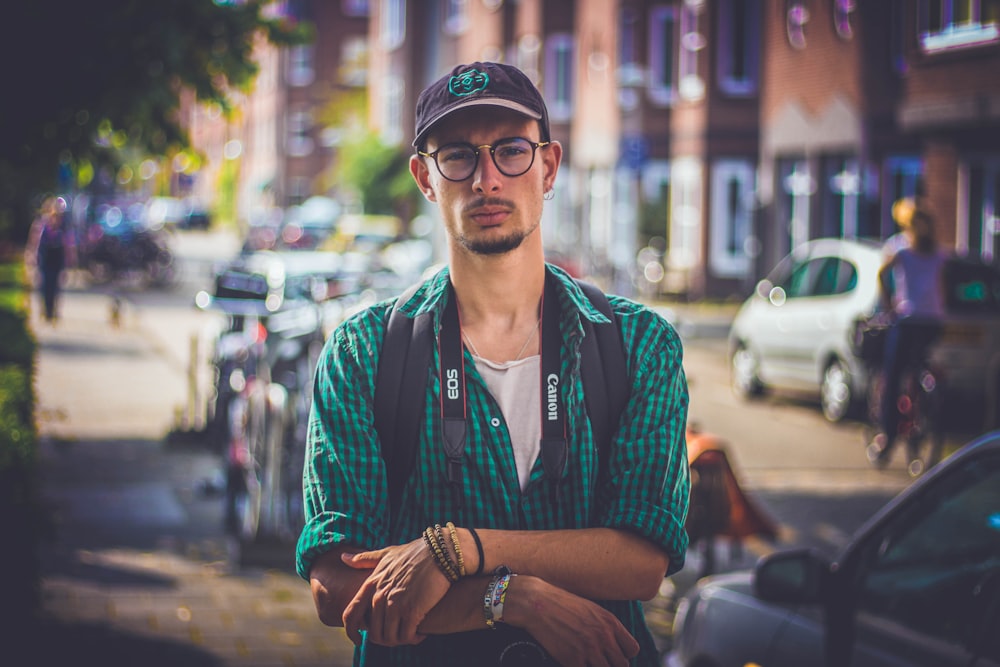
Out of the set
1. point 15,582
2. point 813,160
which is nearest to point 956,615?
point 15,582

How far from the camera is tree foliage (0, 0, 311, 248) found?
353 inches

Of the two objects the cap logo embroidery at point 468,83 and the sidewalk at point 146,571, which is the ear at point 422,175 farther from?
the sidewalk at point 146,571

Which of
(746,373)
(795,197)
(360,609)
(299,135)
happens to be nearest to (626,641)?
(360,609)

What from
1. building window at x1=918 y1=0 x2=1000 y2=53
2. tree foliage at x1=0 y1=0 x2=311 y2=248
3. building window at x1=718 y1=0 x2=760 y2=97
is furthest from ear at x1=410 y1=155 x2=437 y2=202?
building window at x1=718 y1=0 x2=760 y2=97

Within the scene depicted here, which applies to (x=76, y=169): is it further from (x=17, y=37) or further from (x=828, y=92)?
(x=828, y=92)

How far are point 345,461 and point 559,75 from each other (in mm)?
39826

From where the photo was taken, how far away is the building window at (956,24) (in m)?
19.2

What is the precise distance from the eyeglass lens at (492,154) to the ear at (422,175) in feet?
0.44

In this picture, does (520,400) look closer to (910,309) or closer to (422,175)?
(422,175)

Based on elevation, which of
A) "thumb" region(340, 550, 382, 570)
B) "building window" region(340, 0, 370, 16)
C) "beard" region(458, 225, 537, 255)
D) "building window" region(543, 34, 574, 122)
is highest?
"building window" region(340, 0, 370, 16)

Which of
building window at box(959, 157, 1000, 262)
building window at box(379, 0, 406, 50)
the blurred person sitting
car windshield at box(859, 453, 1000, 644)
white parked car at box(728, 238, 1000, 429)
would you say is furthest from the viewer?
building window at box(379, 0, 406, 50)

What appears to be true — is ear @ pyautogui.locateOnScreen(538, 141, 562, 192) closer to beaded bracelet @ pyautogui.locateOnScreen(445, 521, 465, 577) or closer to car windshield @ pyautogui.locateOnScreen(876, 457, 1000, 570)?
beaded bracelet @ pyautogui.locateOnScreen(445, 521, 465, 577)

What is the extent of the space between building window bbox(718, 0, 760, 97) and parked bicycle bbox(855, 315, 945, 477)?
70.0 feet

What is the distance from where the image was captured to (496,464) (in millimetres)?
2455
